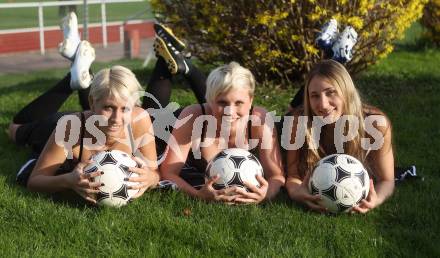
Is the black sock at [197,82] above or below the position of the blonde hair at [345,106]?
below

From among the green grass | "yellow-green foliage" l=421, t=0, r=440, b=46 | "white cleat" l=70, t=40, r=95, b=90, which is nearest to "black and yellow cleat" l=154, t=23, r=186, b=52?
"white cleat" l=70, t=40, r=95, b=90

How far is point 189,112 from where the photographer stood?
538cm

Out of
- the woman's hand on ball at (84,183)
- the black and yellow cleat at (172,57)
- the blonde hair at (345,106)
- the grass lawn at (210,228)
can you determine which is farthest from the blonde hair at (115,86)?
the black and yellow cleat at (172,57)

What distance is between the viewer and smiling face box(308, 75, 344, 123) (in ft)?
16.3

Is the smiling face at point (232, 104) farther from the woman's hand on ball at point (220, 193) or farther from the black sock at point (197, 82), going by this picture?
the black sock at point (197, 82)

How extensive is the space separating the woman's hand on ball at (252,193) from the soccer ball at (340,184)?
1.21 ft

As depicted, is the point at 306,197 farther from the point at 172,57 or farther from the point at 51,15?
the point at 51,15

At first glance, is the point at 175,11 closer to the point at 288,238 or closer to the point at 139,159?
the point at 139,159

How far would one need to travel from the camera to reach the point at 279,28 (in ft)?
27.6

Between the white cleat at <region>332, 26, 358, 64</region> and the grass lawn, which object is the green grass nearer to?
the white cleat at <region>332, 26, 358, 64</region>

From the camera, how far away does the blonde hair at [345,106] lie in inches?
196

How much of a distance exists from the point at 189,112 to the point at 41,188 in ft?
4.29

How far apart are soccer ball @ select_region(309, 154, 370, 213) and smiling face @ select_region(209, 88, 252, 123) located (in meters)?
0.79

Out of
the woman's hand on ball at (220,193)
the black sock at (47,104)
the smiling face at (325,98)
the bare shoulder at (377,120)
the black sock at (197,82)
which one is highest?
the smiling face at (325,98)
